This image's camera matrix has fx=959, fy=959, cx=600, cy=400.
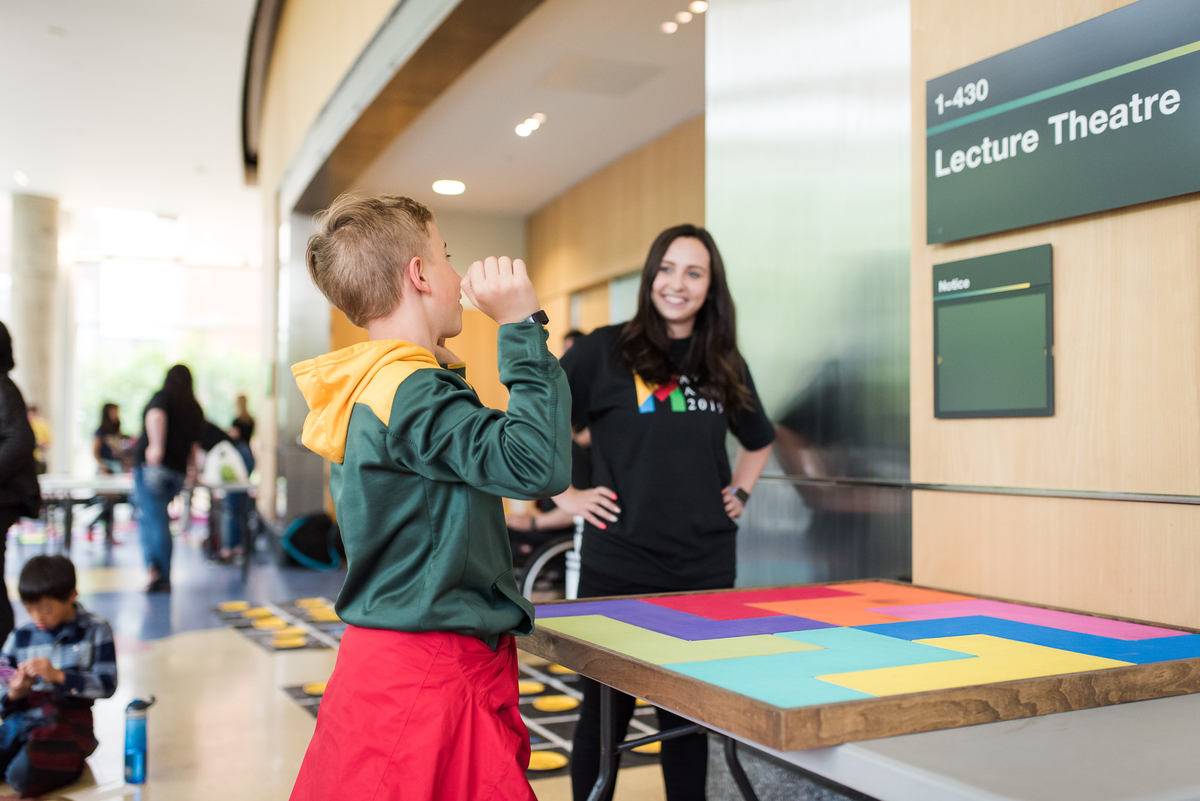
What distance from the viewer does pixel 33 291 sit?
13.2 m

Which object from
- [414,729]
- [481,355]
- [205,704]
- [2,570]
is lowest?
[205,704]

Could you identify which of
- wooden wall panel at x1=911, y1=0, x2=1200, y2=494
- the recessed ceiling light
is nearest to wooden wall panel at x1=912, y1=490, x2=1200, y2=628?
wooden wall panel at x1=911, y1=0, x2=1200, y2=494

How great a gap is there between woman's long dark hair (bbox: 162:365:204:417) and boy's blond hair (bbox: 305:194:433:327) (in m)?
5.77

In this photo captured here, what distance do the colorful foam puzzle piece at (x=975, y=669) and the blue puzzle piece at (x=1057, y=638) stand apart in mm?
39

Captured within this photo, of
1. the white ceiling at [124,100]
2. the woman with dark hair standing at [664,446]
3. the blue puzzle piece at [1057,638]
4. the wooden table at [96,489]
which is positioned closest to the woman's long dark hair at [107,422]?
the wooden table at [96,489]

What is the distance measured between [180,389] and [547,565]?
11.0 ft

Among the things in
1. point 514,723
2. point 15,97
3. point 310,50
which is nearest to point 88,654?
point 514,723

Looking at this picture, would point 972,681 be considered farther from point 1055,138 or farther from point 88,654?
point 88,654

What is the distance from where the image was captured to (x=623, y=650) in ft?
3.93

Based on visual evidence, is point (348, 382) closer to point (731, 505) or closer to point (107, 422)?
point (731, 505)

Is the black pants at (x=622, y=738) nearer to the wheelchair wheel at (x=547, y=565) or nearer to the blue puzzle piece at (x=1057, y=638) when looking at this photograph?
the blue puzzle piece at (x=1057, y=638)

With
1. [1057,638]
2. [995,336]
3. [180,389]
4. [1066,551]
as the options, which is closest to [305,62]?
[180,389]

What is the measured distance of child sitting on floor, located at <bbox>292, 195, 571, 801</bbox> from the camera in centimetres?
111

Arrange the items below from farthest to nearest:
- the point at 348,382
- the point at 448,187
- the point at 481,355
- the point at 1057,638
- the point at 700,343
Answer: the point at 481,355 < the point at 448,187 < the point at 700,343 < the point at 1057,638 < the point at 348,382
